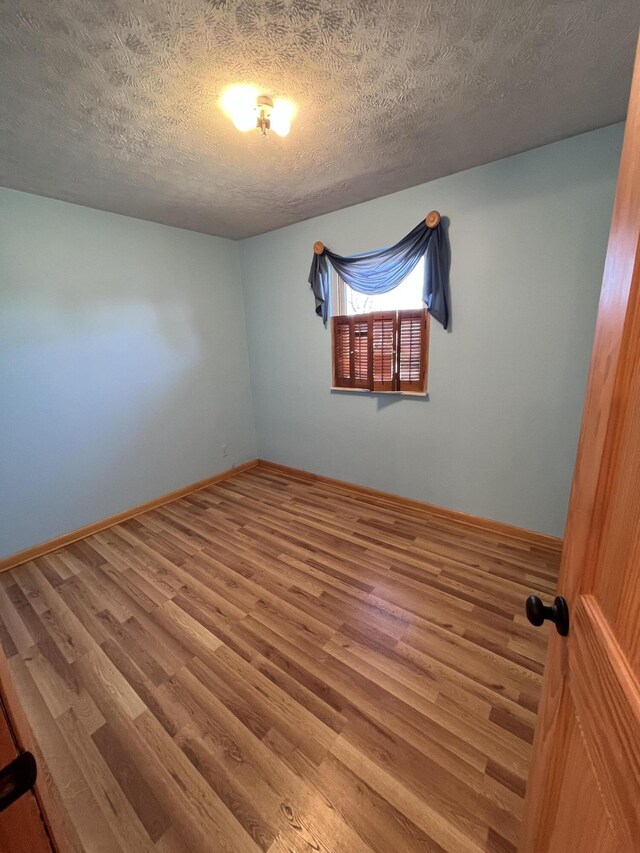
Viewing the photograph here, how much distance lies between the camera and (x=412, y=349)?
2.61 m

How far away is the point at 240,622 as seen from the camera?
1.79 meters

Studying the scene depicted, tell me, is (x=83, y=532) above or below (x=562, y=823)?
below

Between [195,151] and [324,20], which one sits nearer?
[324,20]

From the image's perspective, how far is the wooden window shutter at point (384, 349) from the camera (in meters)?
2.69

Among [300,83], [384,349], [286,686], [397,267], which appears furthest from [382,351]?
[286,686]

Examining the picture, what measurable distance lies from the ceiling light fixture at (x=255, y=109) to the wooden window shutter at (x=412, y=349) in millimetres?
1470

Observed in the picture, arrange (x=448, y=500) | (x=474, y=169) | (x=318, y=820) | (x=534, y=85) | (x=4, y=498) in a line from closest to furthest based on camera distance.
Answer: (x=318, y=820) < (x=534, y=85) < (x=474, y=169) < (x=4, y=498) < (x=448, y=500)

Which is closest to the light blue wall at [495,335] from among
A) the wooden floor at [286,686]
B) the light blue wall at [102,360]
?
the wooden floor at [286,686]

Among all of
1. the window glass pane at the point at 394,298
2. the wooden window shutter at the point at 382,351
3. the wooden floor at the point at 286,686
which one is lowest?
the wooden floor at the point at 286,686

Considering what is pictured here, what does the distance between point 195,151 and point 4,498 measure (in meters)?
2.66

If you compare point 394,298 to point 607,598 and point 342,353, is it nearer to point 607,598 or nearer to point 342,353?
point 342,353

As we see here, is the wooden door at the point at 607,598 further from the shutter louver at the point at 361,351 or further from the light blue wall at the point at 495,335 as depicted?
the shutter louver at the point at 361,351

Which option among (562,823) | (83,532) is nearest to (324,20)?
(562,823)

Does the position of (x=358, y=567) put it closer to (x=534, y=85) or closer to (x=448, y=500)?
(x=448, y=500)
